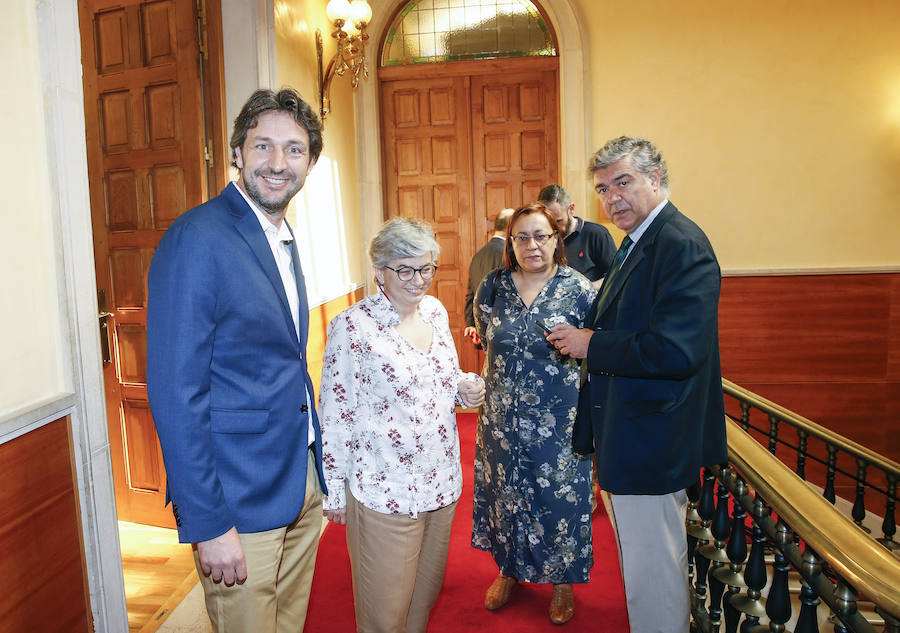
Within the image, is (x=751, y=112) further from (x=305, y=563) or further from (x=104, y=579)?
(x=104, y=579)

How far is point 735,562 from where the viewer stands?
1692 millimetres

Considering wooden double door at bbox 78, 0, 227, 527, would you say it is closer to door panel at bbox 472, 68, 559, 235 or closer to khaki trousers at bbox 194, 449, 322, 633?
khaki trousers at bbox 194, 449, 322, 633

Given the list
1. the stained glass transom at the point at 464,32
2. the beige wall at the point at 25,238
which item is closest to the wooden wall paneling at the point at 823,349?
the stained glass transom at the point at 464,32

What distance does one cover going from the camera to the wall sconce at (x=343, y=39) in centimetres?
427

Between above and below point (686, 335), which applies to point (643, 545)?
below

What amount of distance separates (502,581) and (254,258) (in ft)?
6.33

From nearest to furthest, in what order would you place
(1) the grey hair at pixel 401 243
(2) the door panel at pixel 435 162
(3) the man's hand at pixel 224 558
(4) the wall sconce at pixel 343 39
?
1. (3) the man's hand at pixel 224 558
2. (1) the grey hair at pixel 401 243
3. (4) the wall sconce at pixel 343 39
4. (2) the door panel at pixel 435 162

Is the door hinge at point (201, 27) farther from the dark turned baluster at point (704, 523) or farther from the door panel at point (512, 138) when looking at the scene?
the door panel at point (512, 138)

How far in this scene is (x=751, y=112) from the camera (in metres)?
5.43

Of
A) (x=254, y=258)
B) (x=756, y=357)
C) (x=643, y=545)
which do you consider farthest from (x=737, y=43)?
(x=254, y=258)

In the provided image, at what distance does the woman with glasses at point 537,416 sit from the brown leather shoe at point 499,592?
107 mm

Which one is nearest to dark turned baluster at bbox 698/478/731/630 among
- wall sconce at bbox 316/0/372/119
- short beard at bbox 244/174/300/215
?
short beard at bbox 244/174/300/215

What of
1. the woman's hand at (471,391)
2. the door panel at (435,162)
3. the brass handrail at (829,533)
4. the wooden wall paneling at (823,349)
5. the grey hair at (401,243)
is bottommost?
the wooden wall paneling at (823,349)

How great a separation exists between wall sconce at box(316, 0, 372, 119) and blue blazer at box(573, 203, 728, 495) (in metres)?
3.09
